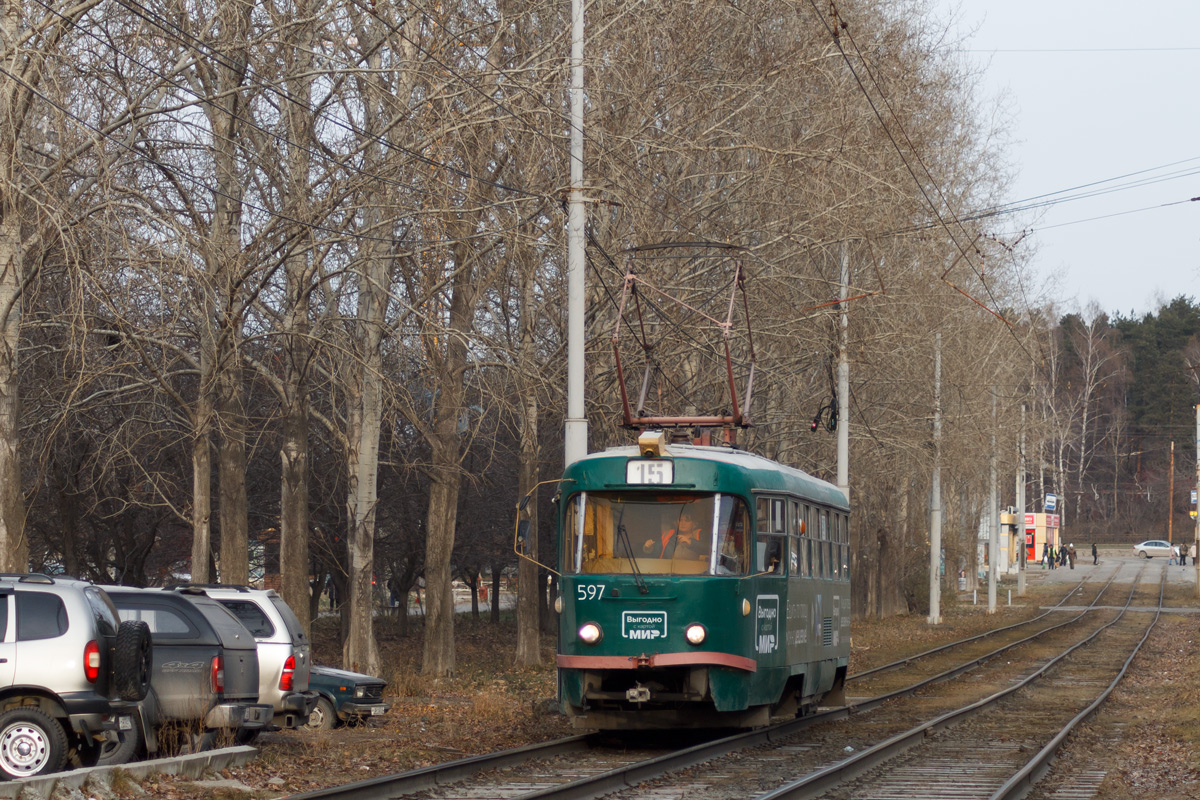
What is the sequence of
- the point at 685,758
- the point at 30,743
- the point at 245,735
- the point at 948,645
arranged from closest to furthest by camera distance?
the point at 30,743, the point at 685,758, the point at 245,735, the point at 948,645

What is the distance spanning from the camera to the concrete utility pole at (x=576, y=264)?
18.8m

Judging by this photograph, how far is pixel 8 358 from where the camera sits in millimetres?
16047

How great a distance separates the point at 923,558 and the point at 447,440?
33.3 meters

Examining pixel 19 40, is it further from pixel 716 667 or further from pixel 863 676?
pixel 863 676

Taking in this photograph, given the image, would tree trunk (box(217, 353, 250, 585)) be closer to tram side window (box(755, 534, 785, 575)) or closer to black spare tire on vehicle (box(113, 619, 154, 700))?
tram side window (box(755, 534, 785, 575))

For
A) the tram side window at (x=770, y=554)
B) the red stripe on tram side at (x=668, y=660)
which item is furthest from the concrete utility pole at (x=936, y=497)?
the red stripe on tram side at (x=668, y=660)

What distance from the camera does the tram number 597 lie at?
614 inches

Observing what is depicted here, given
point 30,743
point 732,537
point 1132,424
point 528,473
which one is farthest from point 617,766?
point 1132,424

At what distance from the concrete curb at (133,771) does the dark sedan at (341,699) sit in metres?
4.32

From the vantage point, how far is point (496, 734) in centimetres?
1717

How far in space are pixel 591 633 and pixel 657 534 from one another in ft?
4.01

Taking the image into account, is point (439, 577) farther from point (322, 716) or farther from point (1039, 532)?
point (1039, 532)

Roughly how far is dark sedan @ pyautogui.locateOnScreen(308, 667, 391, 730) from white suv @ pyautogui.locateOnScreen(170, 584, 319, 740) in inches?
56.8

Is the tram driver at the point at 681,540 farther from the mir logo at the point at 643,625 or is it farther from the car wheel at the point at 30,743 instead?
the car wheel at the point at 30,743
